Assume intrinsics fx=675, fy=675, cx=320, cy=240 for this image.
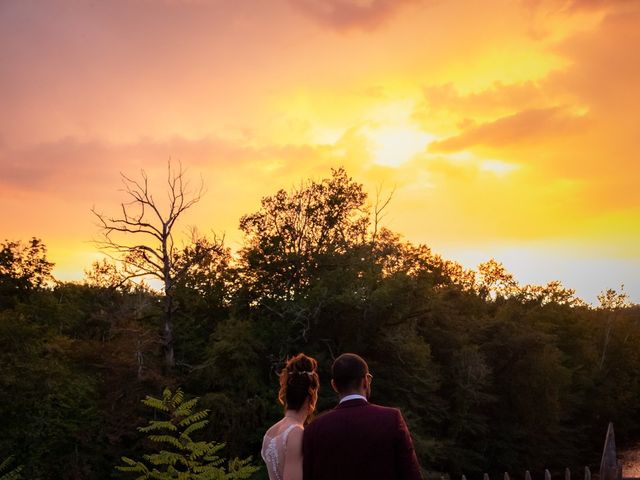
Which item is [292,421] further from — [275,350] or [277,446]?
[275,350]

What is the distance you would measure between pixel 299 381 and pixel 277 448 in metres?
0.54

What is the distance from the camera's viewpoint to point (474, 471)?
145 feet

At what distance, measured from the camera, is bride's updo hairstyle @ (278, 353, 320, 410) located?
514 cm

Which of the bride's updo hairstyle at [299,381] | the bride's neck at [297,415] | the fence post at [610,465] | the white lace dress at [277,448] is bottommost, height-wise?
the fence post at [610,465]

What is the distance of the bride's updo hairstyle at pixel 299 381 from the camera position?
16.9 ft

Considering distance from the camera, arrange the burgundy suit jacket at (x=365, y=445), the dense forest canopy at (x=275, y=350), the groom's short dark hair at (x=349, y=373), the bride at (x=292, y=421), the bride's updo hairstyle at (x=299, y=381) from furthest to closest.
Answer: the dense forest canopy at (x=275, y=350) → the bride's updo hairstyle at (x=299, y=381) → the bride at (x=292, y=421) → the groom's short dark hair at (x=349, y=373) → the burgundy suit jacket at (x=365, y=445)

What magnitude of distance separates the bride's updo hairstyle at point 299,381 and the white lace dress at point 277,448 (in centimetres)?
21

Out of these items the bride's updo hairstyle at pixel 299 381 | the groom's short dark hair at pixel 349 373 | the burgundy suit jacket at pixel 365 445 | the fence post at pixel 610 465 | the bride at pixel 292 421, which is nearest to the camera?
the burgundy suit jacket at pixel 365 445

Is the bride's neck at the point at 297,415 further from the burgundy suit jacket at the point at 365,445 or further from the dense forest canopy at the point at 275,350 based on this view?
the dense forest canopy at the point at 275,350

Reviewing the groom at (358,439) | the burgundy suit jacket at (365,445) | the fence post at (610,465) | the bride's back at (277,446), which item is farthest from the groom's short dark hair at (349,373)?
the fence post at (610,465)

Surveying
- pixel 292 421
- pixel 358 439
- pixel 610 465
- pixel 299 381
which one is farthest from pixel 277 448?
pixel 610 465

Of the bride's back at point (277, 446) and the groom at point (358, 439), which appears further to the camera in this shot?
the bride's back at point (277, 446)

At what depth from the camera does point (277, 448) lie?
515cm

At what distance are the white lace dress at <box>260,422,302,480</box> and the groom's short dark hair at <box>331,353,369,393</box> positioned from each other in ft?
2.85
